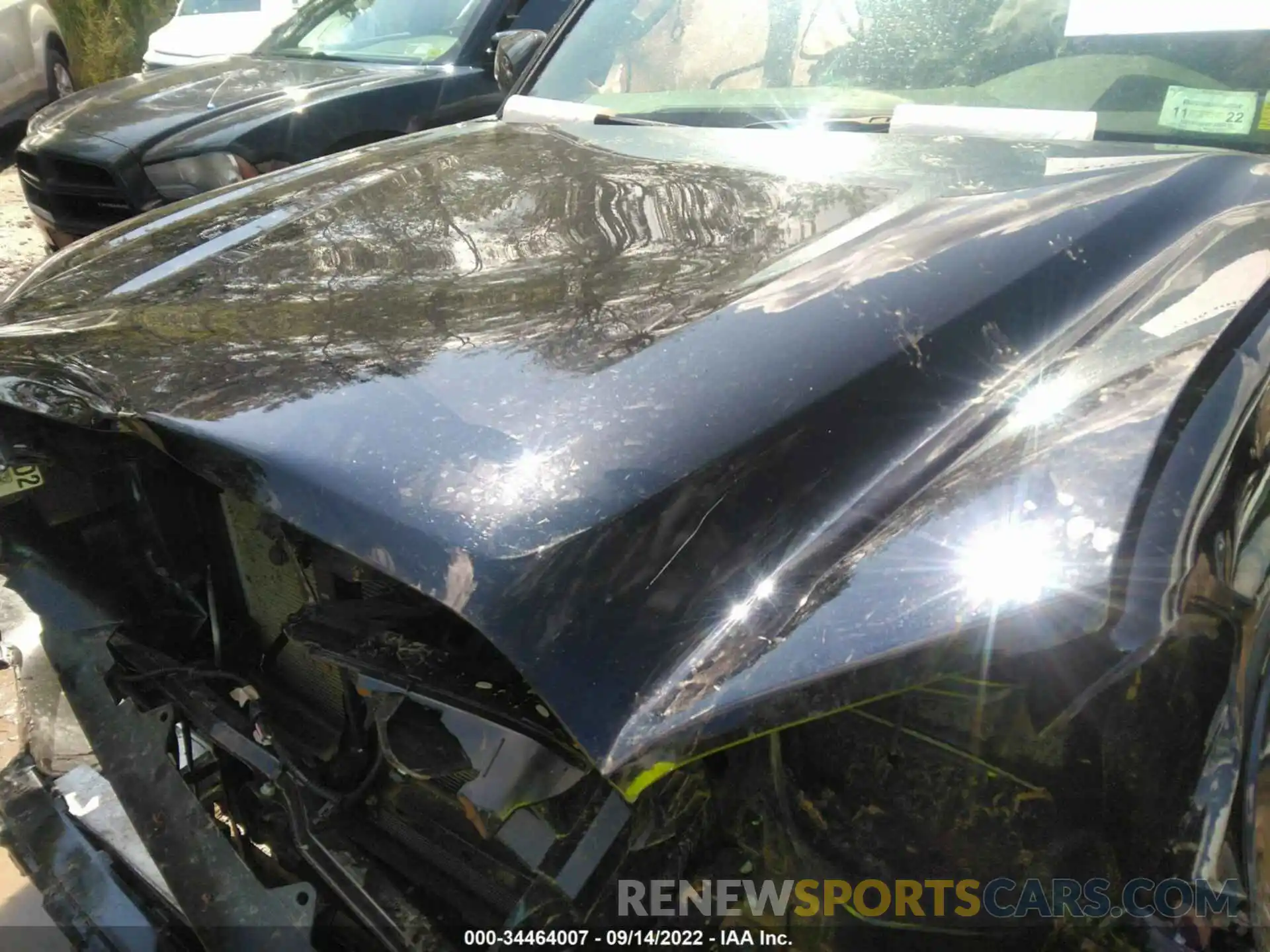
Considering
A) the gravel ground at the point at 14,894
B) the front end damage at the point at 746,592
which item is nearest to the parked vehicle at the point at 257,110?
the gravel ground at the point at 14,894

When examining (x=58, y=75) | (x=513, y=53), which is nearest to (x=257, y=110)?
(x=513, y=53)

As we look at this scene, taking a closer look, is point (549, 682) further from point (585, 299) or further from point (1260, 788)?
point (1260, 788)

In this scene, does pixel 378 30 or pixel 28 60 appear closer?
pixel 378 30

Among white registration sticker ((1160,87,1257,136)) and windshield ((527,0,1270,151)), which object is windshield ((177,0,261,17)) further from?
white registration sticker ((1160,87,1257,136))

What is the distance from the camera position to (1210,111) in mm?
1911

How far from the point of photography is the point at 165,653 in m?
1.86

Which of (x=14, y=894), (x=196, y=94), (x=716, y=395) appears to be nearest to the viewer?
(x=716, y=395)

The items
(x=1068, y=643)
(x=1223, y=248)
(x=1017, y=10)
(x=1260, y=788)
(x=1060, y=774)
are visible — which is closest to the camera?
(x=1068, y=643)

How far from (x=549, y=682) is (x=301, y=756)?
77 centimetres

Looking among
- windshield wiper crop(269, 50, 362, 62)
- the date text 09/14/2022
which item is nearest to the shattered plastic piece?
the date text 09/14/2022

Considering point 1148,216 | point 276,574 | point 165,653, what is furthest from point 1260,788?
point 165,653

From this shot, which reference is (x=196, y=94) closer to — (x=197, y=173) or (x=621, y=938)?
(x=197, y=173)

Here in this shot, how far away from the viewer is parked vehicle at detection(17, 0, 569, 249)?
4273 mm

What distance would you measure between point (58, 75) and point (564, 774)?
9.32m
